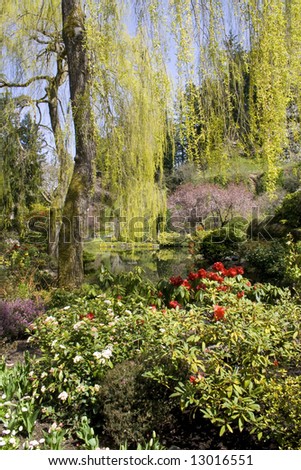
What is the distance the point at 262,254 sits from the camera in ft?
29.3

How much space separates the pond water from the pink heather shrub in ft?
11.5

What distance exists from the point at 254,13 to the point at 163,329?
2.31 meters

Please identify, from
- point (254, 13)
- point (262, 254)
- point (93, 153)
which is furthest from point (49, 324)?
point (262, 254)

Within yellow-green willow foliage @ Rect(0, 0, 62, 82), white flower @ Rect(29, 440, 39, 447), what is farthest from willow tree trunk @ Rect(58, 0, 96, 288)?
white flower @ Rect(29, 440, 39, 447)

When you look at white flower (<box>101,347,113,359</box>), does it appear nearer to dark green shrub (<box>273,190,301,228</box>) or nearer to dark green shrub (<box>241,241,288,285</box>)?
dark green shrub (<box>241,241,288,285</box>)

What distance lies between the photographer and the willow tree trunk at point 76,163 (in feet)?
17.9

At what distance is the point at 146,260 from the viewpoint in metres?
14.8

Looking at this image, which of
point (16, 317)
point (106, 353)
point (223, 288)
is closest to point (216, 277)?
point (223, 288)

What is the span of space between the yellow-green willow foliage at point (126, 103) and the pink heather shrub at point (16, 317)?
1864 mm

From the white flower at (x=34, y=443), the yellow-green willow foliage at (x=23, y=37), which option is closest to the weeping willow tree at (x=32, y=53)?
the yellow-green willow foliage at (x=23, y=37)

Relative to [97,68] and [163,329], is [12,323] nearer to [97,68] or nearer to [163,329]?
[163,329]

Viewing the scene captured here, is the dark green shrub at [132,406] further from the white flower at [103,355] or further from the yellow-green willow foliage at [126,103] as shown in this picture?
the yellow-green willow foliage at [126,103]
